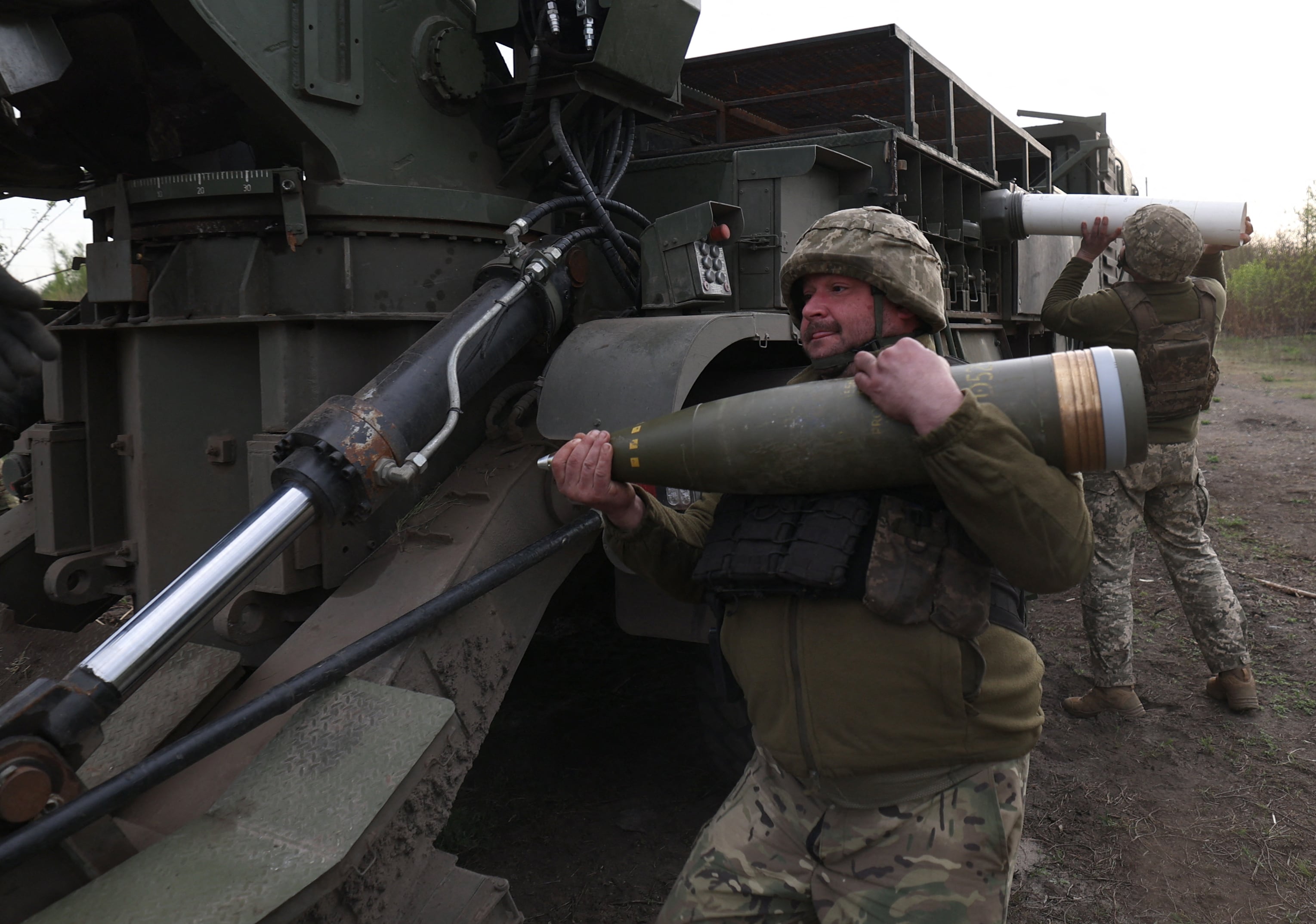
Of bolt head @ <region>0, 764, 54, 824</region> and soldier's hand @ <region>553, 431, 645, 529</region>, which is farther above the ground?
soldier's hand @ <region>553, 431, 645, 529</region>

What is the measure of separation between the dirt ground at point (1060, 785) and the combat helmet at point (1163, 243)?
1825 mm

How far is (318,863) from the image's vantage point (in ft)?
5.99

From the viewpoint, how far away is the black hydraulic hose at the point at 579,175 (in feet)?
10.3

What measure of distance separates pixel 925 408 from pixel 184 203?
7.25ft

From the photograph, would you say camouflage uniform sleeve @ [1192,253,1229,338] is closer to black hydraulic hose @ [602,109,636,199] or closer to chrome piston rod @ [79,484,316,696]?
black hydraulic hose @ [602,109,636,199]

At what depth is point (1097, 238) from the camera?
14.8ft

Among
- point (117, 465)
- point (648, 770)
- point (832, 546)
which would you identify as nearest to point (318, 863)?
point (832, 546)

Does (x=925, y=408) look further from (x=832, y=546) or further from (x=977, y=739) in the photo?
(x=977, y=739)

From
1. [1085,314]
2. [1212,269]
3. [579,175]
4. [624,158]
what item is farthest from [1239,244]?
[579,175]

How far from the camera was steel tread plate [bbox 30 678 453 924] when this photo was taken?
5.67ft

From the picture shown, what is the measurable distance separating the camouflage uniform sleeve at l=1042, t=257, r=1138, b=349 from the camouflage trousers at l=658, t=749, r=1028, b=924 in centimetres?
286

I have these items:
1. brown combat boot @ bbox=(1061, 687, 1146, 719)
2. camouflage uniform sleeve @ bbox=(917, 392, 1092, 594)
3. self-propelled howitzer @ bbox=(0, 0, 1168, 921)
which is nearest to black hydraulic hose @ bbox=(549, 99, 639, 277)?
self-propelled howitzer @ bbox=(0, 0, 1168, 921)

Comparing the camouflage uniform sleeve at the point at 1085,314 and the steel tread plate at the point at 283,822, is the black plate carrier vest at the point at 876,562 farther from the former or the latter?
the camouflage uniform sleeve at the point at 1085,314

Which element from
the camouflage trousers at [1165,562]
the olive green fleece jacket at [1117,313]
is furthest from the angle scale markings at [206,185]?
the camouflage trousers at [1165,562]
